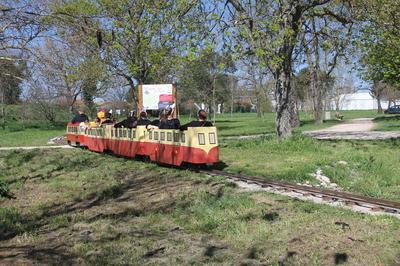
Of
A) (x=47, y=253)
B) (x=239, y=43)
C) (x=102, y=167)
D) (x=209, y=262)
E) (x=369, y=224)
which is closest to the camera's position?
(x=209, y=262)

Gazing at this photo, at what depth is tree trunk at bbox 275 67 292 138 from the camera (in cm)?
2016

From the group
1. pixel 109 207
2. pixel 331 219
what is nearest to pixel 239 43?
pixel 109 207

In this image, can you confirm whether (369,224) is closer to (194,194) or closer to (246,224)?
(246,224)

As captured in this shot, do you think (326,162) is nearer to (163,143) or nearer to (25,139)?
(163,143)

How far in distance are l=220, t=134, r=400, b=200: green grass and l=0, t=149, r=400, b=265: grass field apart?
225 centimetres

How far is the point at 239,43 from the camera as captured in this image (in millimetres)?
19172

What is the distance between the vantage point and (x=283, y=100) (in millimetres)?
20234

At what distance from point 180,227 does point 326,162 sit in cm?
743

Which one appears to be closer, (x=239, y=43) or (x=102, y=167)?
(x=102, y=167)

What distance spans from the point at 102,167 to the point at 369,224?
10.3 m

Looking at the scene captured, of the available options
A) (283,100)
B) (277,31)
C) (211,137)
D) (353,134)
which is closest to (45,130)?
(353,134)

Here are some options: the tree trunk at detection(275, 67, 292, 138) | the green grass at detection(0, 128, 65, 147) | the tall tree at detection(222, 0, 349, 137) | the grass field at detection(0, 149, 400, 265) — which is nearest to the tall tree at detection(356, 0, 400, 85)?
the tall tree at detection(222, 0, 349, 137)

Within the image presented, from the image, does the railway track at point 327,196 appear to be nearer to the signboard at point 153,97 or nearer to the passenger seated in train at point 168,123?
the passenger seated in train at point 168,123

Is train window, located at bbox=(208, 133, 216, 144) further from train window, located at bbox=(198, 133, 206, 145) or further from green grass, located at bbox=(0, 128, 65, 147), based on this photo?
green grass, located at bbox=(0, 128, 65, 147)
